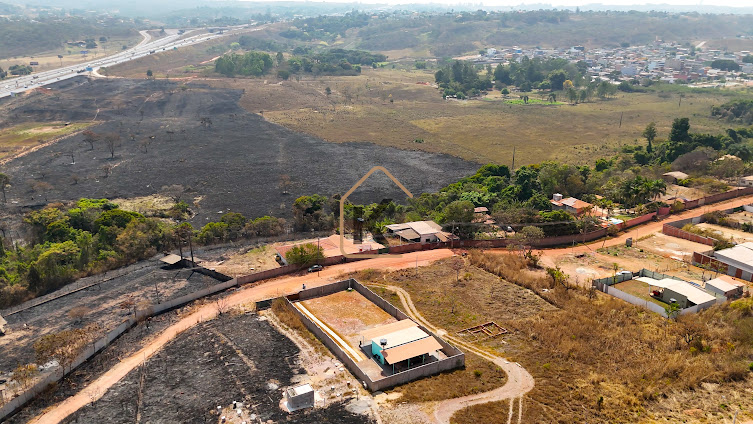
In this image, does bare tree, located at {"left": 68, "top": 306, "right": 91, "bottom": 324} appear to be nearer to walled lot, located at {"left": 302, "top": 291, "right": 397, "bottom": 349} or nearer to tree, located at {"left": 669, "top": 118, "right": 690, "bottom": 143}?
walled lot, located at {"left": 302, "top": 291, "right": 397, "bottom": 349}

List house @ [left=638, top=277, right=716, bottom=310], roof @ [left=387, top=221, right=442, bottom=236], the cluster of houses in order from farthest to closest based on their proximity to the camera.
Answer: the cluster of houses, roof @ [left=387, top=221, right=442, bottom=236], house @ [left=638, top=277, right=716, bottom=310]

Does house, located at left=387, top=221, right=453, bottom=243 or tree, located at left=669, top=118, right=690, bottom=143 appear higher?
tree, located at left=669, top=118, right=690, bottom=143

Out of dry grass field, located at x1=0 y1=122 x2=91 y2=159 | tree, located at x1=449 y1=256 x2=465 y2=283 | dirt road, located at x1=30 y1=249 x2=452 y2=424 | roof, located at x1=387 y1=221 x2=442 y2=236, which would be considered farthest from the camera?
dry grass field, located at x1=0 y1=122 x2=91 y2=159

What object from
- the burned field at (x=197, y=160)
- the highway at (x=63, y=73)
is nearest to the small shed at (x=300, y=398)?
the burned field at (x=197, y=160)

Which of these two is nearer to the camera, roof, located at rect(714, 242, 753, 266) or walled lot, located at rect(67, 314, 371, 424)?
walled lot, located at rect(67, 314, 371, 424)

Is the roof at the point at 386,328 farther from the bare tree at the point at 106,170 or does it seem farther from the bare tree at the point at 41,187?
the bare tree at the point at 106,170

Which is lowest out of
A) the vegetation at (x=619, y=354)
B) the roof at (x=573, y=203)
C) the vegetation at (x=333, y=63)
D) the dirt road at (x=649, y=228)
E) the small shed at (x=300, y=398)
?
the dirt road at (x=649, y=228)

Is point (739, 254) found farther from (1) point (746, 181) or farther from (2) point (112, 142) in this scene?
(2) point (112, 142)

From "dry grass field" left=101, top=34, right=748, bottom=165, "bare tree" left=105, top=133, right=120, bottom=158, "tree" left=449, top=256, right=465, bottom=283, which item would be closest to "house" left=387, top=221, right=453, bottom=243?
"tree" left=449, top=256, right=465, bottom=283
